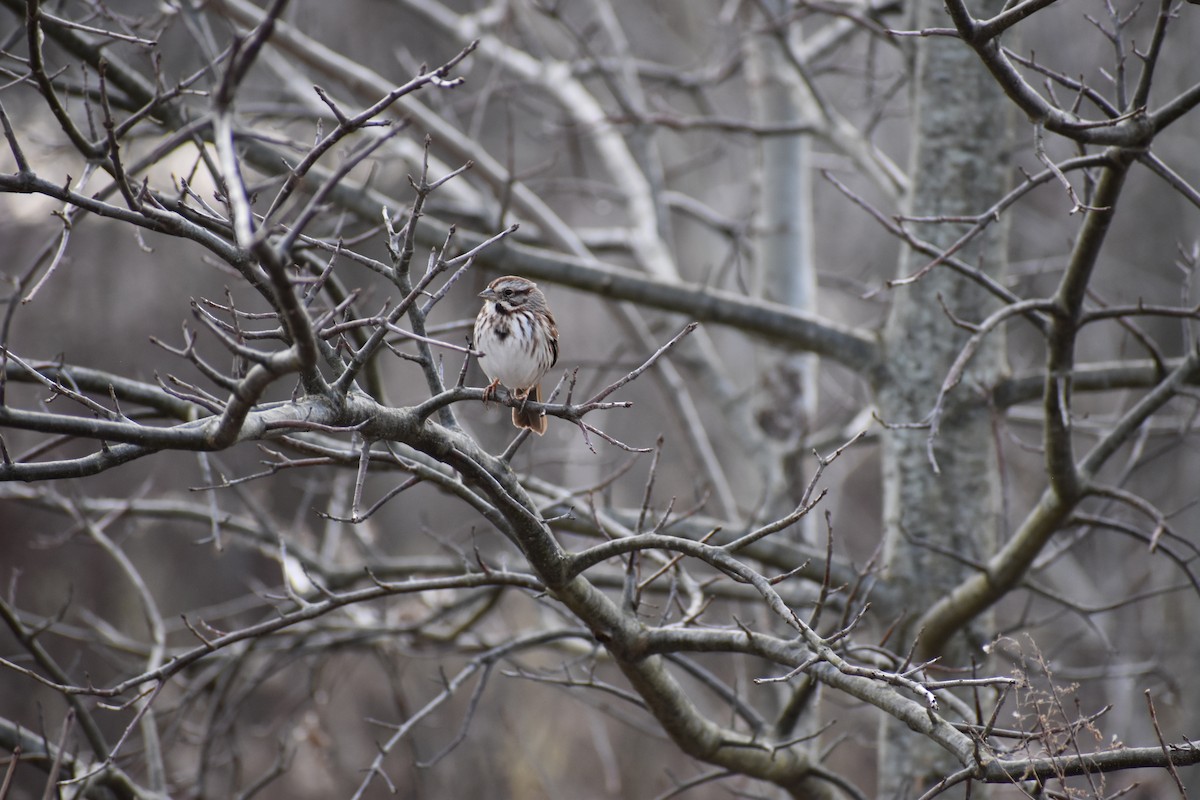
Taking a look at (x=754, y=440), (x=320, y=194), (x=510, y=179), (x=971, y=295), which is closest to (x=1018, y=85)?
(x=320, y=194)

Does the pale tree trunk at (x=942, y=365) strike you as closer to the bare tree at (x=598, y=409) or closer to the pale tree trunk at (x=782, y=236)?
the bare tree at (x=598, y=409)

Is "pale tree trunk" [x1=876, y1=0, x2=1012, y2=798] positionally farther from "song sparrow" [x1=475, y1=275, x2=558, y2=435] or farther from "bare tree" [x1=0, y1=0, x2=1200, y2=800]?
"song sparrow" [x1=475, y1=275, x2=558, y2=435]

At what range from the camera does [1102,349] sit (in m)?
12.7

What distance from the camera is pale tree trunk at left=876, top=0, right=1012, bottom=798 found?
411 centimetres

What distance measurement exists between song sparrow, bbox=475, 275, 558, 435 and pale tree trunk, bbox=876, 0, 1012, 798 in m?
1.55

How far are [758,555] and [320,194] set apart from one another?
2.88 metres

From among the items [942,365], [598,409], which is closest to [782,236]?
[942,365]

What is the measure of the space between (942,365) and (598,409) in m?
2.61

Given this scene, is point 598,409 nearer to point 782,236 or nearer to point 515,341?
point 515,341

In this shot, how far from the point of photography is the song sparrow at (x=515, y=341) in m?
3.62

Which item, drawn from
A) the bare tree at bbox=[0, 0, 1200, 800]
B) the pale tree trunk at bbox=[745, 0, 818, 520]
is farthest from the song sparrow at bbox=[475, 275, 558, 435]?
the pale tree trunk at bbox=[745, 0, 818, 520]

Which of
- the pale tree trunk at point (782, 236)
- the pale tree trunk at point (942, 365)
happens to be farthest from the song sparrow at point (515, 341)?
the pale tree trunk at point (782, 236)

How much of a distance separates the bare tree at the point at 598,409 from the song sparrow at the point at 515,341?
29cm

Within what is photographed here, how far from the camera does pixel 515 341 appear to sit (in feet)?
11.9
